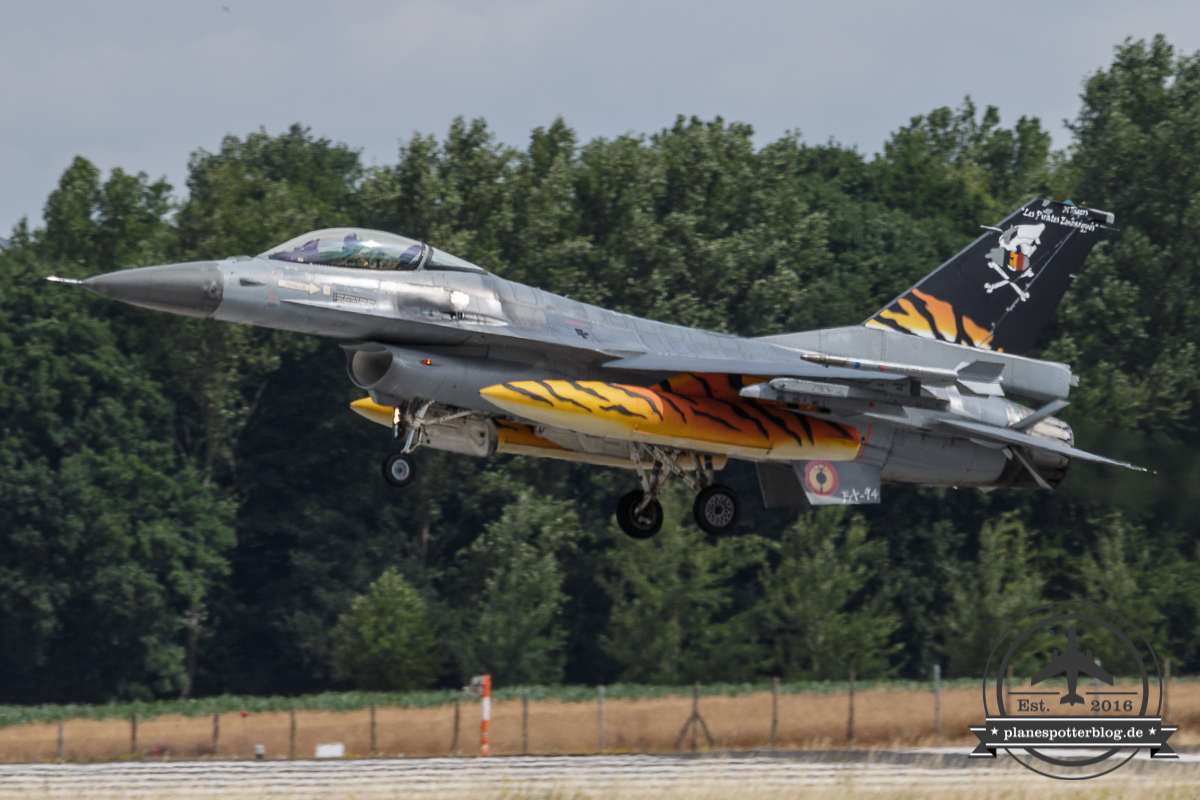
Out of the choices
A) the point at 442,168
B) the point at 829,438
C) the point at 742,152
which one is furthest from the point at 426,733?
the point at 742,152

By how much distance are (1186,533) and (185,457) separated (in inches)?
1285

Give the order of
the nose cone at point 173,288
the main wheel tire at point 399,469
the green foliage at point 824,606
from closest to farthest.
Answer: the nose cone at point 173,288 < the main wheel tire at point 399,469 < the green foliage at point 824,606

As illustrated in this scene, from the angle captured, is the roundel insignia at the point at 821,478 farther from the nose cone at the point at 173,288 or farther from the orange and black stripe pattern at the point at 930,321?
the nose cone at the point at 173,288

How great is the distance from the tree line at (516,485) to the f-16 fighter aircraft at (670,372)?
21819 millimetres

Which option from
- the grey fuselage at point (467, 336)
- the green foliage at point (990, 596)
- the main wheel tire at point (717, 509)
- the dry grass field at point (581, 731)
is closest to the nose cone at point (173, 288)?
the grey fuselage at point (467, 336)

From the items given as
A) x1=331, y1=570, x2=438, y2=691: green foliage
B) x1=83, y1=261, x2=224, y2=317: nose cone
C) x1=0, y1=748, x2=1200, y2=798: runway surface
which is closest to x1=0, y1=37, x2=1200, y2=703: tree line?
x1=331, y1=570, x2=438, y2=691: green foliage

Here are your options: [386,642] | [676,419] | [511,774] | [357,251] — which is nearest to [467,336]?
[357,251]

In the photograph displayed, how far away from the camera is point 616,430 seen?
21.3 m

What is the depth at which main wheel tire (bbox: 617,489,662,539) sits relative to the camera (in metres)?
24.2

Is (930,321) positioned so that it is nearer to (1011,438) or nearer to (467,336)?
(1011,438)

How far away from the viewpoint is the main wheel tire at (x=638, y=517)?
24.2 m

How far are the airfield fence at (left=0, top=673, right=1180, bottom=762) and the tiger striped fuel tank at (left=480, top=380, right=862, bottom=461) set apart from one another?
10.2 metres

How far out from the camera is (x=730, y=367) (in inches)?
882

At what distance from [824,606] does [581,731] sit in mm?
18746
